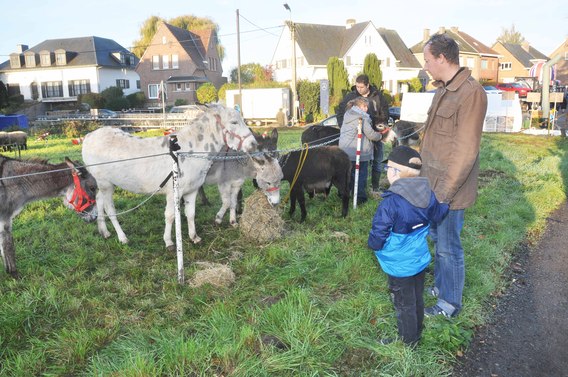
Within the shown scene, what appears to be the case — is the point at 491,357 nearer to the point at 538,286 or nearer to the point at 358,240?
the point at 538,286

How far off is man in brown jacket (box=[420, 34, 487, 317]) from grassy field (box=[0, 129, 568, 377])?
1.58 ft

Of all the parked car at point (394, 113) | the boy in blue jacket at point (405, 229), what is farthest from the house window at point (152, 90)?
the boy in blue jacket at point (405, 229)

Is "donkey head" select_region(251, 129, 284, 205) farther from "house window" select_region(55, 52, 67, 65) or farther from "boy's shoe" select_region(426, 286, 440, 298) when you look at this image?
"house window" select_region(55, 52, 67, 65)

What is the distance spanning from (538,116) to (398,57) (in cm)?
2884

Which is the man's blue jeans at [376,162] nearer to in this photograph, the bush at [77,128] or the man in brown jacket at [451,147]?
the man in brown jacket at [451,147]

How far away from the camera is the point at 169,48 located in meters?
52.4

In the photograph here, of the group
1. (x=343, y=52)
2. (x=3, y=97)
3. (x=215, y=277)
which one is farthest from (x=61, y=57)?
(x=215, y=277)

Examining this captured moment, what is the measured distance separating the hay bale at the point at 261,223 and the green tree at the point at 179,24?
2246 inches

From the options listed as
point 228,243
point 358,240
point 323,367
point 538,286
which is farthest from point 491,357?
point 228,243

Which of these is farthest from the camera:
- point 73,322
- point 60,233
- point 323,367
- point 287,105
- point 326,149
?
point 287,105

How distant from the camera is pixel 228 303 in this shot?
13.6 ft

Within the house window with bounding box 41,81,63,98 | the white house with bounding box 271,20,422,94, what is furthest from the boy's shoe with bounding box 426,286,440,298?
the house window with bounding box 41,81,63,98

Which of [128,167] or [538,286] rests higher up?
[128,167]

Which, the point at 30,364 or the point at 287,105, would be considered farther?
the point at 287,105
